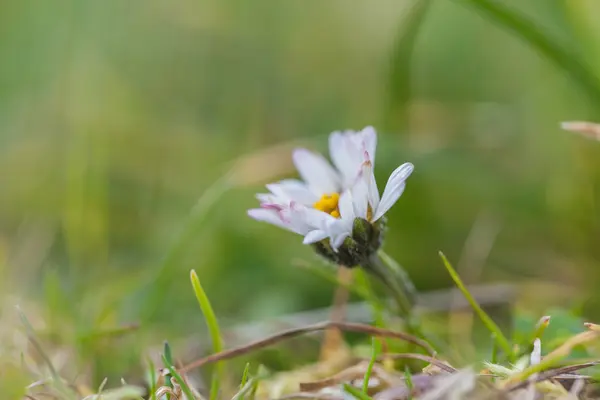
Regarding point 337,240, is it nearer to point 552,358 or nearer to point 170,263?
point 552,358

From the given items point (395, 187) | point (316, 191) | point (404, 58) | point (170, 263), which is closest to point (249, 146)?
point (404, 58)

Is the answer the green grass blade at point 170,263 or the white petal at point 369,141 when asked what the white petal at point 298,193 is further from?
the green grass blade at point 170,263

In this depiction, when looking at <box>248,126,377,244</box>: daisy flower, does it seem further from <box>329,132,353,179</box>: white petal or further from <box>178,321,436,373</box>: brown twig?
<box>178,321,436,373</box>: brown twig

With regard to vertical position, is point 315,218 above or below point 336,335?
above

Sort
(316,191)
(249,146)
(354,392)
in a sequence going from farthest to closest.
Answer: (249,146) → (316,191) → (354,392)

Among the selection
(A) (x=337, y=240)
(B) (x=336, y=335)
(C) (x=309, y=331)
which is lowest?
(B) (x=336, y=335)

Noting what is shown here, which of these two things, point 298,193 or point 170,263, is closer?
point 298,193
